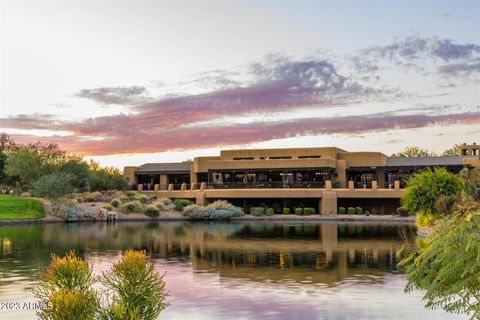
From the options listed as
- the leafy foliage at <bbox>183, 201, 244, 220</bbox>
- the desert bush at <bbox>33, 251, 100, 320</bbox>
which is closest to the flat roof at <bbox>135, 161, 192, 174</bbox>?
the leafy foliage at <bbox>183, 201, 244, 220</bbox>

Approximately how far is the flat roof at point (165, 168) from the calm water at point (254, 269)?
117ft

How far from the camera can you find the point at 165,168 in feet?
258

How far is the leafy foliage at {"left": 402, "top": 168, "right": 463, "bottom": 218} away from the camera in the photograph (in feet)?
132

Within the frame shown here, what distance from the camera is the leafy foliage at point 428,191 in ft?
132

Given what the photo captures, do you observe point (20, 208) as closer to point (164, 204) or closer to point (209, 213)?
point (164, 204)

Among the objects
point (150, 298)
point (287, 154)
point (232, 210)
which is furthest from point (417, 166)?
point (150, 298)

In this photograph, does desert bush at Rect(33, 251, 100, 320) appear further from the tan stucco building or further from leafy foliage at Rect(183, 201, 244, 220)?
the tan stucco building

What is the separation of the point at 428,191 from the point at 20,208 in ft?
117

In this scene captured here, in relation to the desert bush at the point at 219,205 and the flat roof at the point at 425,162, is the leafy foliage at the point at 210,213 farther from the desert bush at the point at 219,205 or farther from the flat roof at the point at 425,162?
the flat roof at the point at 425,162

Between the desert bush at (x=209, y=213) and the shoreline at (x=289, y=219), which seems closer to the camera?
the shoreline at (x=289, y=219)

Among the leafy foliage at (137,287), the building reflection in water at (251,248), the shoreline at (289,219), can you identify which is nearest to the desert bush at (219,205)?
the shoreline at (289,219)

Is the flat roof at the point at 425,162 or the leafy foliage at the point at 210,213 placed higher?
the flat roof at the point at 425,162

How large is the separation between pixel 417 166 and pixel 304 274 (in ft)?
158

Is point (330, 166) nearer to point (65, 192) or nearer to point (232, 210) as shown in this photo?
point (232, 210)
